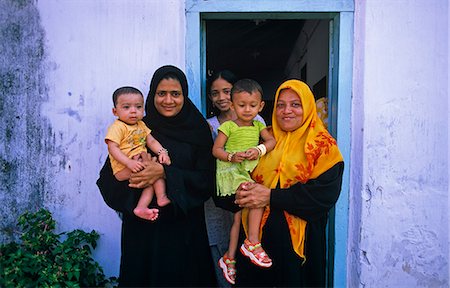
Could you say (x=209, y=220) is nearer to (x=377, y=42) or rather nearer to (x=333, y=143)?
(x=333, y=143)

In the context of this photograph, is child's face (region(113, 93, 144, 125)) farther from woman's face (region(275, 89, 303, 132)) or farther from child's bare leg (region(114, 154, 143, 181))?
woman's face (region(275, 89, 303, 132))

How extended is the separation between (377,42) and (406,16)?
0.29 meters

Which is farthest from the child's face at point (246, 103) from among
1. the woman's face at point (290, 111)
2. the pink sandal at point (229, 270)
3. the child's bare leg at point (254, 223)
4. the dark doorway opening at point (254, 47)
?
the dark doorway opening at point (254, 47)

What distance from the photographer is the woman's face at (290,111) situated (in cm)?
254

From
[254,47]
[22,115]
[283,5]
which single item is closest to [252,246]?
[283,5]

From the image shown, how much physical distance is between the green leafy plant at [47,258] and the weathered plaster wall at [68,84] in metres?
0.19

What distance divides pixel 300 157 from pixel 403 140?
1.04 metres

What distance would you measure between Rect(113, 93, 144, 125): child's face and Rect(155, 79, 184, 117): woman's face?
0.44 ft

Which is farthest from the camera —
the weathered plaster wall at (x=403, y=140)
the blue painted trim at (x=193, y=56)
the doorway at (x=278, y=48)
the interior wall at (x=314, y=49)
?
the interior wall at (x=314, y=49)

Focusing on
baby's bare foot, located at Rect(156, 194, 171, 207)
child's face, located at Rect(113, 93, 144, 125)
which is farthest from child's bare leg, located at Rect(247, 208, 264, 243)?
child's face, located at Rect(113, 93, 144, 125)

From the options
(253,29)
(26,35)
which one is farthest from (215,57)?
(26,35)

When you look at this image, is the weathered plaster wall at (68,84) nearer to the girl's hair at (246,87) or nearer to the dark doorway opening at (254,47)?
the girl's hair at (246,87)

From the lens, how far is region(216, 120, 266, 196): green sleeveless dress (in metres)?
2.55

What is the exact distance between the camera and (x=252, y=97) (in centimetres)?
250
